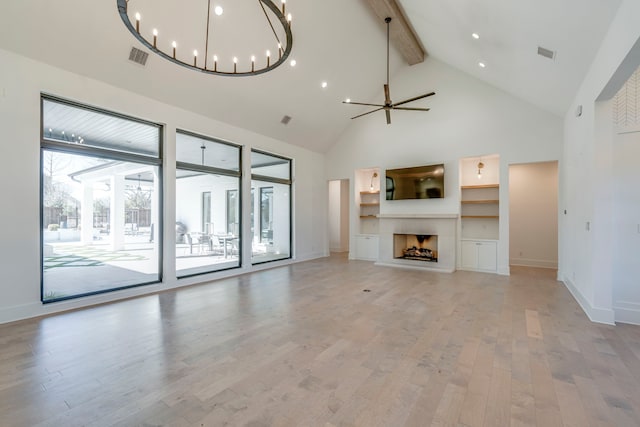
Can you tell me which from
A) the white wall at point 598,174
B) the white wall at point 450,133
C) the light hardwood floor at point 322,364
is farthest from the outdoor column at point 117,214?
the white wall at point 598,174

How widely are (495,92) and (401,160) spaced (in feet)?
8.45

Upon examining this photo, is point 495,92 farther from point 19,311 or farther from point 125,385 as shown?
point 19,311

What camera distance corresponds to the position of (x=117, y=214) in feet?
16.2

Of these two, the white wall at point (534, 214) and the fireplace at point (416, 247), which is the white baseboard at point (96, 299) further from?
the white wall at point (534, 214)

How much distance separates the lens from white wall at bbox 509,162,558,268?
7137 mm

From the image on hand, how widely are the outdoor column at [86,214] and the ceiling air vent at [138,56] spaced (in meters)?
2.05

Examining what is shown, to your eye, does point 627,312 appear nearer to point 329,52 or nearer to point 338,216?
point 329,52

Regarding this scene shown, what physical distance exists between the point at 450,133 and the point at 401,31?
8.62ft

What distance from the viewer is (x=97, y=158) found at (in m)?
4.58

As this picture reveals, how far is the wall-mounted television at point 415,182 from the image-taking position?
7172 mm

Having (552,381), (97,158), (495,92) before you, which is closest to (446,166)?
(495,92)

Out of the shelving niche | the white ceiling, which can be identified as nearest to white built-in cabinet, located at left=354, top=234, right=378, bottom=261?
the shelving niche

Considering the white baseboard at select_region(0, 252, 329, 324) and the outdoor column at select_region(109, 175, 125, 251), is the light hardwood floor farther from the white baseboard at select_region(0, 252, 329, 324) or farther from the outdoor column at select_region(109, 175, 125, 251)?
the outdoor column at select_region(109, 175, 125, 251)

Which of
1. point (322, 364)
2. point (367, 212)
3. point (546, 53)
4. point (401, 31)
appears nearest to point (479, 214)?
point (367, 212)
